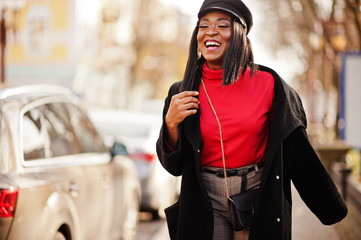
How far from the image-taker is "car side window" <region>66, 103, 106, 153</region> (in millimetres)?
5926

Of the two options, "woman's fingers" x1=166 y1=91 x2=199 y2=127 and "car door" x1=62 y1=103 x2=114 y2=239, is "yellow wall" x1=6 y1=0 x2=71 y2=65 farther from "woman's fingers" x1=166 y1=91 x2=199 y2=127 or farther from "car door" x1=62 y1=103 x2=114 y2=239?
"woman's fingers" x1=166 y1=91 x2=199 y2=127

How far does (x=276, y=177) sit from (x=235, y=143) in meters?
0.26

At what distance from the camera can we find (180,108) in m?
3.35

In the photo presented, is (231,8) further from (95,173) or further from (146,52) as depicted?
(146,52)

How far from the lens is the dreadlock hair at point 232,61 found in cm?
340

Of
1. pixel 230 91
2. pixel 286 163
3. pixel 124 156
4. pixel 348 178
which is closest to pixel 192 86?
pixel 230 91

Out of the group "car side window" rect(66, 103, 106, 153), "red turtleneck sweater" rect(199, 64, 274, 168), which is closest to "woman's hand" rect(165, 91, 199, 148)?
"red turtleneck sweater" rect(199, 64, 274, 168)

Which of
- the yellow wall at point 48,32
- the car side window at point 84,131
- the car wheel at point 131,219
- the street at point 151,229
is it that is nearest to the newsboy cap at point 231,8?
the car side window at point 84,131

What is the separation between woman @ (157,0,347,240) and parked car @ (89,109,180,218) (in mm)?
5665

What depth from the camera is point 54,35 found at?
3344 cm

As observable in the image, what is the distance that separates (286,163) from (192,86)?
62 centimetres

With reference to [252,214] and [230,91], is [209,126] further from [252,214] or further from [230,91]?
[252,214]

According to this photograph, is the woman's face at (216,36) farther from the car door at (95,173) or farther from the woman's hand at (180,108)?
the car door at (95,173)

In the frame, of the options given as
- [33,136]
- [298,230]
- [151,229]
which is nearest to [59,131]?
[33,136]
